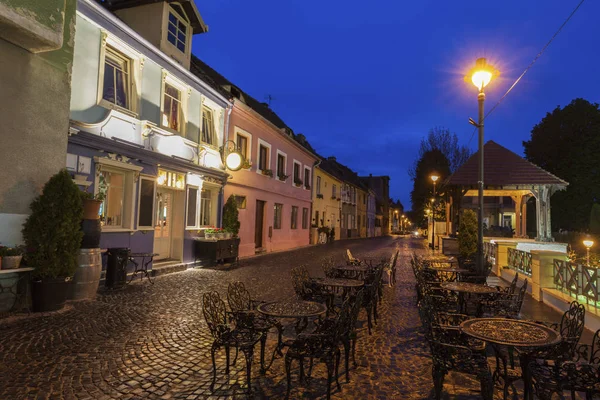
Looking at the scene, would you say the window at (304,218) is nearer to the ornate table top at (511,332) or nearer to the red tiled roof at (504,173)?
the red tiled roof at (504,173)

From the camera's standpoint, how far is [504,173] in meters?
15.2

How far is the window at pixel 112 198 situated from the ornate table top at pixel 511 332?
8.36 m

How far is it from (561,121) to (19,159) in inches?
1704

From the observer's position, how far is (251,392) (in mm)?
3738

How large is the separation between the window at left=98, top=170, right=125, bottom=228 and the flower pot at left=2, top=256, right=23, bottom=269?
2.75 meters

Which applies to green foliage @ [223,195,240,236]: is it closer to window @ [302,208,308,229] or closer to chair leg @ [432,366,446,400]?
window @ [302,208,308,229]

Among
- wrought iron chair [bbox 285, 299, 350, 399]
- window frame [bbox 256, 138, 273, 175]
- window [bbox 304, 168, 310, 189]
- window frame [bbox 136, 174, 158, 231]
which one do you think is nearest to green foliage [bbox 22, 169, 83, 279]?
window frame [bbox 136, 174, 158, 231]

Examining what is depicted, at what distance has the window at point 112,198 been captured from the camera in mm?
9125

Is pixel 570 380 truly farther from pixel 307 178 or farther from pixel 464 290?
pixel 307 178

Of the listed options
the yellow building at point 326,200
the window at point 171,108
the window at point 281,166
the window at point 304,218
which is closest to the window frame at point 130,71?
the window at point 171,108

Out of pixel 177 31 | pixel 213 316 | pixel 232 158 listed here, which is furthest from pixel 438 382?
pixel 177 31

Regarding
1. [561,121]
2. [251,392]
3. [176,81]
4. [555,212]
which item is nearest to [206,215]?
[176,81]

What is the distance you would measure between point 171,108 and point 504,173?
508 inches

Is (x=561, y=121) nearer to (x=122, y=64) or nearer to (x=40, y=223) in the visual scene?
(x=122, y=64)
